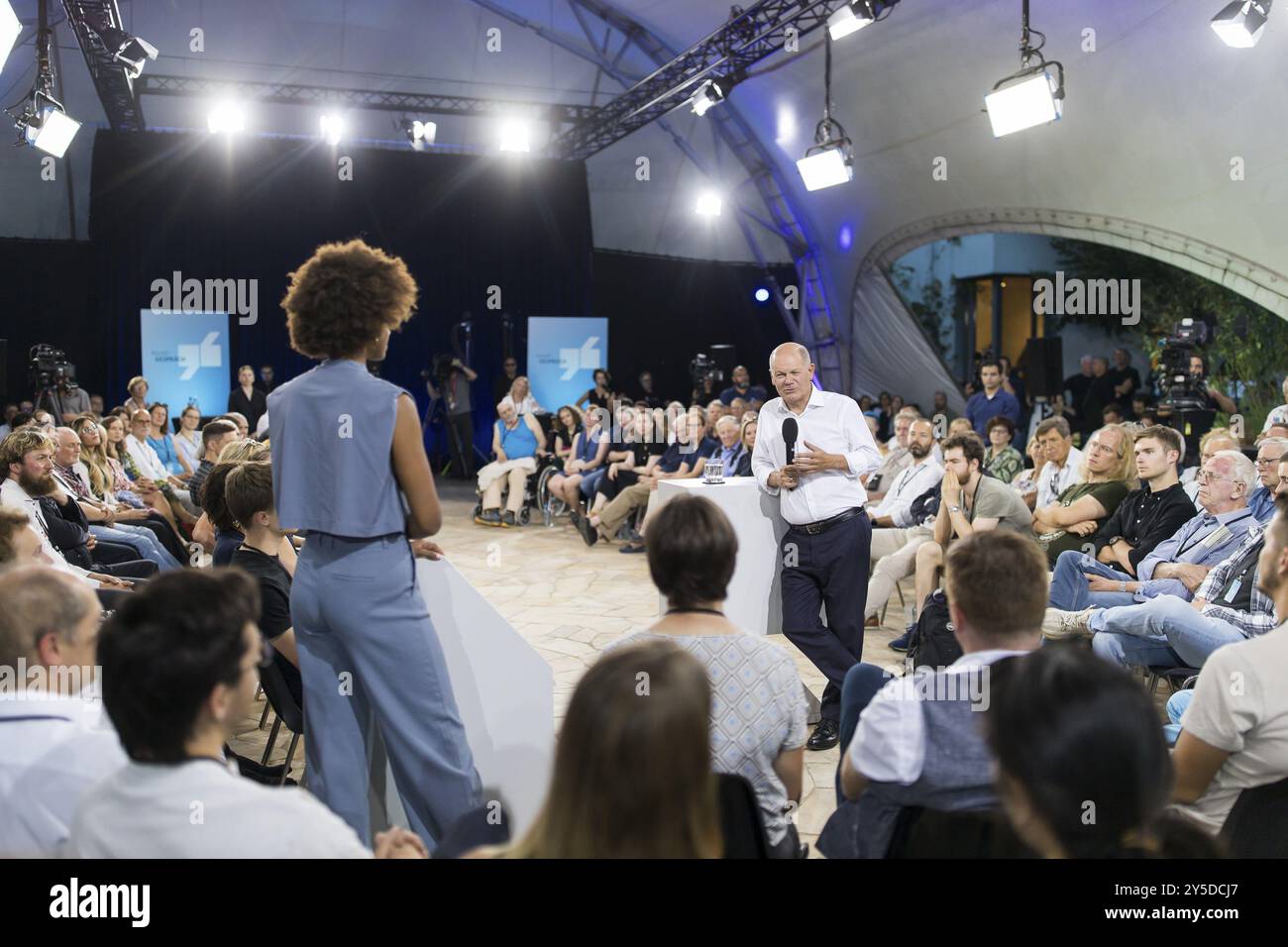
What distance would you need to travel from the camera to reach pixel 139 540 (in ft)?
17.2

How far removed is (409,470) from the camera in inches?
86.5

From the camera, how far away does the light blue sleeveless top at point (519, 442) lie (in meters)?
9.26

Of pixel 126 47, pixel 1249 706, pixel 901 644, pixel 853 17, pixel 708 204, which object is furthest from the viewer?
pixel 708 204

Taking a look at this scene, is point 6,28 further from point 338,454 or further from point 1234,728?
point 1234,728

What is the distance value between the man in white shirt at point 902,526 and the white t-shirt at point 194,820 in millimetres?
3723

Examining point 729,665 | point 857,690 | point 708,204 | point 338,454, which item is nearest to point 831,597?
point 857,690

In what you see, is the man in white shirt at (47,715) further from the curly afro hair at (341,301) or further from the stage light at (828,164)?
the stage light at (828,164)

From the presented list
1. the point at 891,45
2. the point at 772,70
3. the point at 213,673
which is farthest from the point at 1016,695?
the point at 772,70

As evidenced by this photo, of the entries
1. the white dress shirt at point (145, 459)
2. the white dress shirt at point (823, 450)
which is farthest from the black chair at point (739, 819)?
the white dress shirt at point (145, 459)

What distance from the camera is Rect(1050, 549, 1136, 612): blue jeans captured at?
12.5ft

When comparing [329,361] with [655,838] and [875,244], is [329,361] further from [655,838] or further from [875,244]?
[875,244]

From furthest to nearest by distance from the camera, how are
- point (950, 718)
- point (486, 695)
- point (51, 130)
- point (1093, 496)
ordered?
1. point (51, 130)
2. point (1093, 496)
3. point (486, 695)
4. point (950, 718)

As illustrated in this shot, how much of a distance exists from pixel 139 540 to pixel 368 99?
849cm
